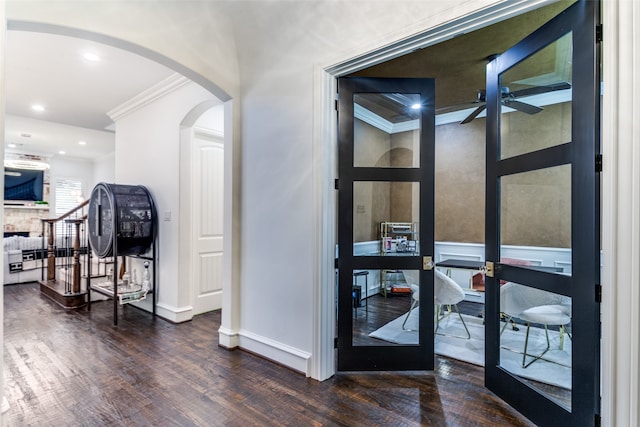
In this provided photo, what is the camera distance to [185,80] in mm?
3752

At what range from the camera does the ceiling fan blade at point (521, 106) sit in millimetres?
2074

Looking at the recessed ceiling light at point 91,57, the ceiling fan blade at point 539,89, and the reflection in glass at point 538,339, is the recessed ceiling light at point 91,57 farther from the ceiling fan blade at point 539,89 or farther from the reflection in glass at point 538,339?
the reflection in glass at point 538,339

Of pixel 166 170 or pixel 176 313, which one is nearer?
pixel 176 313

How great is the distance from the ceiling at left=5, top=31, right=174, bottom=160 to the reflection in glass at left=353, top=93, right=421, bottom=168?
2515mm

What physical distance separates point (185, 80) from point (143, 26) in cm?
147

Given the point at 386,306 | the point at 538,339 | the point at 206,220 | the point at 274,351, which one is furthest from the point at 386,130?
the point at 206,220

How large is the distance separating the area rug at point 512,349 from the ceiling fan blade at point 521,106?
1.42 meters

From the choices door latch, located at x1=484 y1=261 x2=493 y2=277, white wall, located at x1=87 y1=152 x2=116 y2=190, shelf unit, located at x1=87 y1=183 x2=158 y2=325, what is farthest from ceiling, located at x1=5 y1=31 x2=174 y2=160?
door latch, located at x1=484 y1=261 x2=493 y2=277

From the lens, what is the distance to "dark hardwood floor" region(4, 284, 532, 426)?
78.9 inches

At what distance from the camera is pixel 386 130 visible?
261 cm

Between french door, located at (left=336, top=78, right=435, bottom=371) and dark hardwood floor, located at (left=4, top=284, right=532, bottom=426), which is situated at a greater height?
french door, located at (left=336, top=78, right=435, bottom=371)

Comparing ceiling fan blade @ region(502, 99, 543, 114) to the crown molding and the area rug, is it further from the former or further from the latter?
the crown molding

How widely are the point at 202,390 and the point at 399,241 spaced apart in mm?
1880

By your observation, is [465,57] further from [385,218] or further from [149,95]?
[149,95]
